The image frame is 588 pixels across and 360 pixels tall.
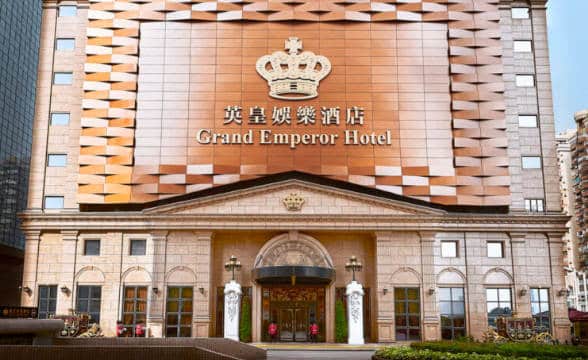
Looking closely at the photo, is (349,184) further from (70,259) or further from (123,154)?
(70,259)

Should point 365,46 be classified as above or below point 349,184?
above

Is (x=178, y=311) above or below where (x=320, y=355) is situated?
above

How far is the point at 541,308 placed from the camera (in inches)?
1684

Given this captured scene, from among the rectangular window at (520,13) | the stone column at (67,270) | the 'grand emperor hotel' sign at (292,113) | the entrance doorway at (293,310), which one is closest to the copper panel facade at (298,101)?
the 'grand emperor hotel' sign at (292,113)

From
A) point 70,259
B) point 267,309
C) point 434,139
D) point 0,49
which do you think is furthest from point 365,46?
point 0,49

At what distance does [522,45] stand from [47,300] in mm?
40125

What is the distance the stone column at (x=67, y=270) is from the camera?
42.3 metres

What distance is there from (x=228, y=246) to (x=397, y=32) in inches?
812

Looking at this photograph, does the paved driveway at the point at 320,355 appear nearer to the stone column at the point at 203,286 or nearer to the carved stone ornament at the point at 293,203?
the stone column at the point at 203,286

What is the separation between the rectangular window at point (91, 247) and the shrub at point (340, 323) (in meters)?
17.3

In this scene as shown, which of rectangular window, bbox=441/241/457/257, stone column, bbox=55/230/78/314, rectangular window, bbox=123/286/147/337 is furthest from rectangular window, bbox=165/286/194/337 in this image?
rectangular window, bbox=441/241/457/257

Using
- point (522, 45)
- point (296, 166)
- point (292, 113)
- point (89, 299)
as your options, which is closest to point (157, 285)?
point (89, 299)

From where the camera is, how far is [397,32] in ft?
154

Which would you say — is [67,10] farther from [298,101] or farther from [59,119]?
[298,101]
